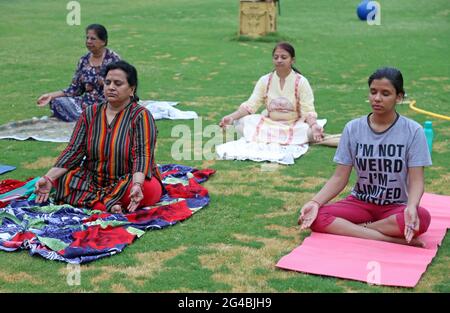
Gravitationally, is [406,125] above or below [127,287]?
above

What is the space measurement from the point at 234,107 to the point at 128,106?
419 centimetres

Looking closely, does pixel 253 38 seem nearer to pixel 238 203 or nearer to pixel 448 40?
pixel 448 40

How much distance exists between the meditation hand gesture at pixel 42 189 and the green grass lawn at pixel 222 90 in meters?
0.94

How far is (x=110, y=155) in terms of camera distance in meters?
5.89

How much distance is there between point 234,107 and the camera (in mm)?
10055

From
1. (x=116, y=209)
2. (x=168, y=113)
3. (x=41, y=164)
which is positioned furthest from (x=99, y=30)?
(x=116, y=209)

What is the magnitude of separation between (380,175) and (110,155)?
207cm

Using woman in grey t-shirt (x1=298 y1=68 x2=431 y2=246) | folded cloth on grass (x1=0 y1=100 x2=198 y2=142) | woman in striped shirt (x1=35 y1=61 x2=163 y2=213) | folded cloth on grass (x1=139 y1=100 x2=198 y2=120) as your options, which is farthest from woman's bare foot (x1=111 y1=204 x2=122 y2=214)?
folded cloth on grass (x1=139 y1=100 x2=198 y2=120)

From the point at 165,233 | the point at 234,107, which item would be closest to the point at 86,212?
the point at 165,233

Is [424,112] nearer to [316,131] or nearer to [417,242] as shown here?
[316,131]

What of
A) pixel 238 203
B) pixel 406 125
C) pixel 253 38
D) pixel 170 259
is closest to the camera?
pixel 170 259

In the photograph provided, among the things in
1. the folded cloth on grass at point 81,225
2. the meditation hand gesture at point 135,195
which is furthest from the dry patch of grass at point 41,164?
the meditation hand gesture at point 135,195

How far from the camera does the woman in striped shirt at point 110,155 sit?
5.81m

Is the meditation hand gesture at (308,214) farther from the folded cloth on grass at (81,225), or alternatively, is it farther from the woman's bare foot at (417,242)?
the folded cloth on grass at (81,225)
